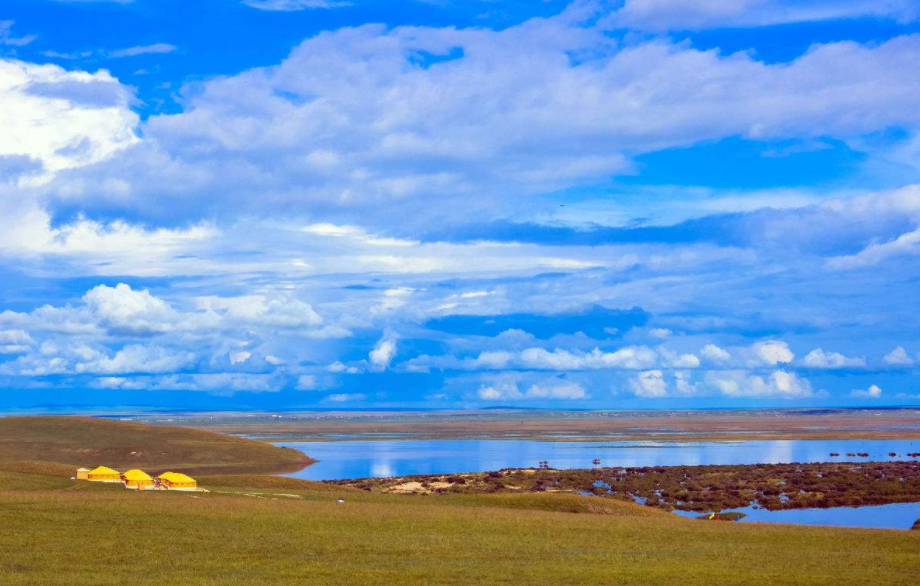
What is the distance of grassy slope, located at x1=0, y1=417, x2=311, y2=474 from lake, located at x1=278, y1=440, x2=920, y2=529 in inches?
277

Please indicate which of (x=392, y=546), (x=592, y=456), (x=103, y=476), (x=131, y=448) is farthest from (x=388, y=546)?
(x=592, y=456)

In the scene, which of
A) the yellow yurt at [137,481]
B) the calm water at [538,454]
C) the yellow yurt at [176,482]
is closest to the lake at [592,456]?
the calm water at [538,454]

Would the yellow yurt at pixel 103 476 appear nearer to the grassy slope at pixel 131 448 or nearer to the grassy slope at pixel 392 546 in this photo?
the grassy slope at pixel 392 546

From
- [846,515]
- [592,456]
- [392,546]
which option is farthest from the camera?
[592,456]

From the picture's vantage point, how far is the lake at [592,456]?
234ft

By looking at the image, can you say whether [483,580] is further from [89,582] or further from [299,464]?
[299,464]

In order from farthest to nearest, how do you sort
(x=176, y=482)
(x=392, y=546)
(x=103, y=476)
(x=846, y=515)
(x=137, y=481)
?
1. (x=846, y=515)
2. (x=103, y=476)
3. (x=137, y=481)
4. (x=176, y=482)
5. (x=392, y=546)

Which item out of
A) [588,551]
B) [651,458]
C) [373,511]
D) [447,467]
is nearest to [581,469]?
[447,467]

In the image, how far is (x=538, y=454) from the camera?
5310 inches

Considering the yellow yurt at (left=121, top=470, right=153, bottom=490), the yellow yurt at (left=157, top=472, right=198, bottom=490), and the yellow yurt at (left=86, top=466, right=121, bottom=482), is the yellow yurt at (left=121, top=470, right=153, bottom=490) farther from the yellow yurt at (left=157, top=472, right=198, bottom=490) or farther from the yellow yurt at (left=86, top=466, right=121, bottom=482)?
the yellow yurt at (left=86, top=466, right=121, bottom=482)

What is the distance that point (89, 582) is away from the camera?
2605cm

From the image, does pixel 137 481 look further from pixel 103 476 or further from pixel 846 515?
pixel 846 515

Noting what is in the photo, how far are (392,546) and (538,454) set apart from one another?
10194 cm

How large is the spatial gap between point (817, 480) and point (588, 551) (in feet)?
199
